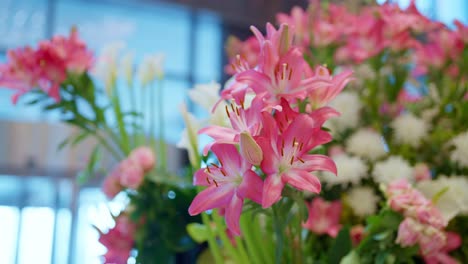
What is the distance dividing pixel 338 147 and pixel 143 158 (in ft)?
0.68

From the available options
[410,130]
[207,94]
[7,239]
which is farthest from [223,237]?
[7,239]

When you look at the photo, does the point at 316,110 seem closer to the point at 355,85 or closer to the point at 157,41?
the point at 355,85

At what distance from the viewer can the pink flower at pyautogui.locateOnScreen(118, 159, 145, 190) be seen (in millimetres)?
589

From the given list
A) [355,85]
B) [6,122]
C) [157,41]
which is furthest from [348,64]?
[157,41]

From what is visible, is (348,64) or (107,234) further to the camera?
(348,64)

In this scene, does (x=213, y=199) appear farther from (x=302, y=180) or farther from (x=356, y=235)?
(x=356, y=235)

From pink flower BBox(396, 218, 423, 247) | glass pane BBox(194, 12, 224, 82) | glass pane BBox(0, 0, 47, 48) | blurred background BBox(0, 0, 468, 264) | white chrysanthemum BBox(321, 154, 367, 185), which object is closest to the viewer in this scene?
pink flower BBox(396, 218, 423, 247)

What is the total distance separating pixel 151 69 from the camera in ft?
2.23

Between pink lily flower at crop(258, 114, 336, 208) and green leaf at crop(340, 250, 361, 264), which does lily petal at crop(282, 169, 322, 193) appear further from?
green leaf at crop(340, 250, 361, 264)

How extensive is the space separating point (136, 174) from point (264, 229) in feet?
0.48

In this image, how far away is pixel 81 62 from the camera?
58 centimetres

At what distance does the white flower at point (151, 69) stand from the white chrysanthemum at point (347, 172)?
0.81 feet

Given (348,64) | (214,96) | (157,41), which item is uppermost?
(157,41)

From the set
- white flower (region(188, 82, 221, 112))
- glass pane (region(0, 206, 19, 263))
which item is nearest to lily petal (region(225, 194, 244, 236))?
white flower (region(188, 82, 221, 112))
